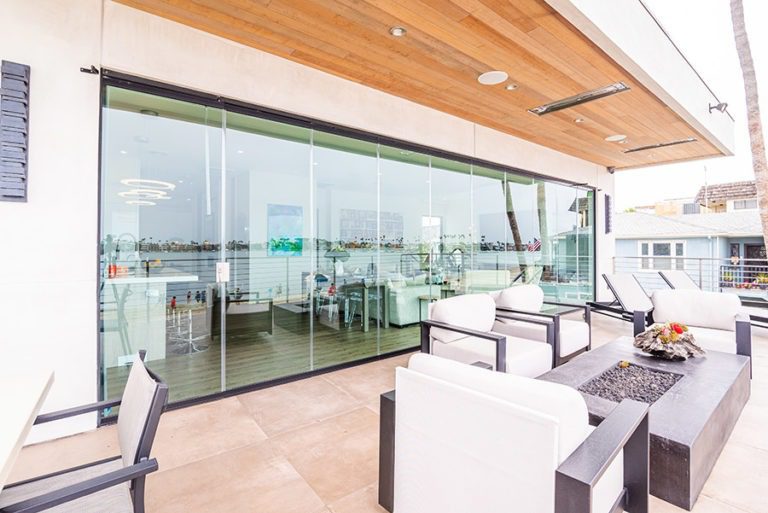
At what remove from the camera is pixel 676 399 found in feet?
7.30

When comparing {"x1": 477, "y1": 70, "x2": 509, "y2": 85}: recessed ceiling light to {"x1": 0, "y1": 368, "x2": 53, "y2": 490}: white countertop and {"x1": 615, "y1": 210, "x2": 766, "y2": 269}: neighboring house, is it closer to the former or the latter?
{"x1": 0, "y1": 368, "x2": 53, "y2": 490}: white countertop

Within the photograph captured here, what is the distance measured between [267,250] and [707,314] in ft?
16.0

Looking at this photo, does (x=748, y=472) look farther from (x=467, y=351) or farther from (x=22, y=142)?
(x=22, y=142)

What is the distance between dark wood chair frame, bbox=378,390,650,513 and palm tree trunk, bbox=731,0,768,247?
18.5ft

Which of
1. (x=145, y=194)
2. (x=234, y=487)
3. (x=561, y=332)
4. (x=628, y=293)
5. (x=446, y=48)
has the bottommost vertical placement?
(x=234, y=487)

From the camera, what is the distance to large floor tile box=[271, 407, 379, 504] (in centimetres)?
203

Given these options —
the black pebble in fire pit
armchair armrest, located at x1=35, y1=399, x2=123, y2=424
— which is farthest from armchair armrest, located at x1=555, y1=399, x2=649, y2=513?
armchair armrest, located at x1=35, y1=399, x2=123, y2=424

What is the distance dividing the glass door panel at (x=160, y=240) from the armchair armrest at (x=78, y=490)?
2.14m

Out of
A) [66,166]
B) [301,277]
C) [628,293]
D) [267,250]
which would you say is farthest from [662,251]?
[66,166]

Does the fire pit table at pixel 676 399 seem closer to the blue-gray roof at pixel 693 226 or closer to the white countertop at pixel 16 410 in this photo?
the white countertop at pixel 16 410

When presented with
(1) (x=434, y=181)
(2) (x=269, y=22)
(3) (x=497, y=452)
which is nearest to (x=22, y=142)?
(2) (x=269, y=22)

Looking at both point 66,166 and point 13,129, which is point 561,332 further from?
point 13,129

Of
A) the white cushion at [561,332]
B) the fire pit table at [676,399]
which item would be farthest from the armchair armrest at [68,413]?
the white cushion at [561,332]

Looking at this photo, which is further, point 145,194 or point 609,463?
point 145,194
